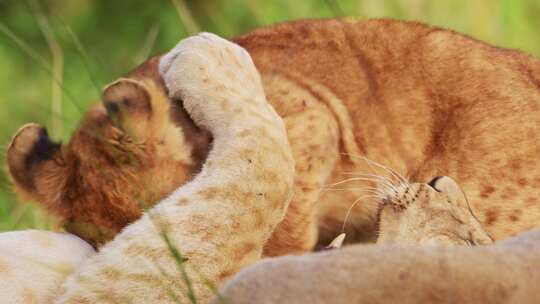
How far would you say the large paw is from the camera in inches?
81.0

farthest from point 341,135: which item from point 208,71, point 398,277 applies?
point 398,277

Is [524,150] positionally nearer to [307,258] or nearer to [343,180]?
[343,180]

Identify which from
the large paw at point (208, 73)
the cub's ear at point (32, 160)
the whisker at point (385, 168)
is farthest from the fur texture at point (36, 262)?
the whisker at point (385, 168)

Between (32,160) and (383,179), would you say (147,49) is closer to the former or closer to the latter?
(32,160)

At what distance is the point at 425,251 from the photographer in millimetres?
1335

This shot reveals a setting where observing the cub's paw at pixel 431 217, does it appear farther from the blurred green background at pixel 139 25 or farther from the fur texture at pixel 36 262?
the blurred green background at pixel 139 25

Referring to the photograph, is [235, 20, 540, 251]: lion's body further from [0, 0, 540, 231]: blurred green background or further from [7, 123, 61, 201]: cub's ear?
[0, 0, 540, 231]: blurred green background

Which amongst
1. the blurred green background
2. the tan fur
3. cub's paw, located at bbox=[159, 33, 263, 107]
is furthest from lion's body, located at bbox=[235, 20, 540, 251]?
the tan fur

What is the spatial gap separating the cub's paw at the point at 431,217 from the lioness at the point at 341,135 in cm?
15

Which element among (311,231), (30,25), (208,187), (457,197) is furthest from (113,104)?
(30,25)

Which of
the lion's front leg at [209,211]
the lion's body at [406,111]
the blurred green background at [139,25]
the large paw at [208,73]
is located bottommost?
the blurred green background at [139,25]

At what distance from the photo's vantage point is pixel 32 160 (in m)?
2.14

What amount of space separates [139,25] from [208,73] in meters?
2.19

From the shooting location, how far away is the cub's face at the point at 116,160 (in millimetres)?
1968
